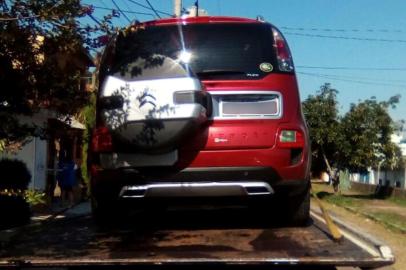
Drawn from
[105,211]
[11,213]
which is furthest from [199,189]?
[11,213]

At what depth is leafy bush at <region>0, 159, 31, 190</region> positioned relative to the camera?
12047 millimetres

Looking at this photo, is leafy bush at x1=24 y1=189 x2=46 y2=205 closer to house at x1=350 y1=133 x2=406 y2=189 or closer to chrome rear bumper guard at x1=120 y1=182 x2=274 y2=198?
chrome rear bumper guard at x1=120 y1=182 x2=274 y2=198

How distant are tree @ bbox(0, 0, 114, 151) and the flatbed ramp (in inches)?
35.1

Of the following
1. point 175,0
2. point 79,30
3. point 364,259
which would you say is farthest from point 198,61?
point 175,0

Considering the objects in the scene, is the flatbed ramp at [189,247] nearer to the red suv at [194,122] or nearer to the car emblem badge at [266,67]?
the red suv at [194,122]

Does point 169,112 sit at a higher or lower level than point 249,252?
higher

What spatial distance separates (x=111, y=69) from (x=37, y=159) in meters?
13.8

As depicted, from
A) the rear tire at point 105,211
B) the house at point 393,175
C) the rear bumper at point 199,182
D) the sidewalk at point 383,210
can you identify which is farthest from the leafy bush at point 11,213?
the house at point 393,175

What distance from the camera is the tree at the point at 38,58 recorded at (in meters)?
5.04

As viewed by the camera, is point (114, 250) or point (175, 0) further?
point (175, 0)

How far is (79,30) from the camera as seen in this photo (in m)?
5.25

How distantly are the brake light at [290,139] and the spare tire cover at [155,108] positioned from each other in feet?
2.15

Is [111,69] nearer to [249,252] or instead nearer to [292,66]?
[292,66]

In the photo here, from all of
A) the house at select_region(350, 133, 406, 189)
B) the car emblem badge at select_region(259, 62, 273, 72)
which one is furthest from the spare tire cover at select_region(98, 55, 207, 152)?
the house at select_region(350, 133, 406, 189)
